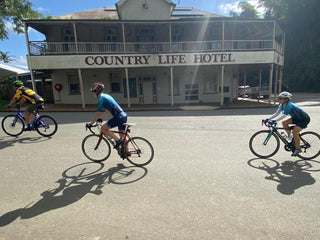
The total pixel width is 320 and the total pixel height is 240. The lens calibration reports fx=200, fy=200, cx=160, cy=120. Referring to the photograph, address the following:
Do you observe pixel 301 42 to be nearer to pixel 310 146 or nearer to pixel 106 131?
pixel 310 146

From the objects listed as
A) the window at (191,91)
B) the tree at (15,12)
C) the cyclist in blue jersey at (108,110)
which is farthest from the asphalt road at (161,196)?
the tree at (15,12)

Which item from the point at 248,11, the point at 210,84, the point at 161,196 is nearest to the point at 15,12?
the point at 210,84

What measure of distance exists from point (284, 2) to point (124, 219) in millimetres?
52282

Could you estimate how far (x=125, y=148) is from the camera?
4.47 m

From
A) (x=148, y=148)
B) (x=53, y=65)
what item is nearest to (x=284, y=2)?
(x=53, y=65)

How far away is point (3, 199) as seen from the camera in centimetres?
320

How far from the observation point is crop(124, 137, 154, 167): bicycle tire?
177 inches

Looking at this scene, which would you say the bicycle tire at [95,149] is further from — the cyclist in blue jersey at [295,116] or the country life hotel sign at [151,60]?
the country life hotel sign at [151,60]

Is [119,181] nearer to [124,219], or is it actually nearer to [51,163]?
[124,219]

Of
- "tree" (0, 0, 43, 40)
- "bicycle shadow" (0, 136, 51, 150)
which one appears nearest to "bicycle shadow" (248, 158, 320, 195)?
"bicycle shadow" (0, 136, 51, 150)

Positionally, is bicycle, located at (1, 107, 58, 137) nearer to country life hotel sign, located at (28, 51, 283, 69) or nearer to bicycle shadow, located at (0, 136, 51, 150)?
bicycle shadow, located at (0, 136, 51, 150)

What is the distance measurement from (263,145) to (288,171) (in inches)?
37.9

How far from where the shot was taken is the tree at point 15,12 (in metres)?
22.6

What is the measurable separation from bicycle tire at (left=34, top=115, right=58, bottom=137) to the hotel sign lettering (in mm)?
9011
